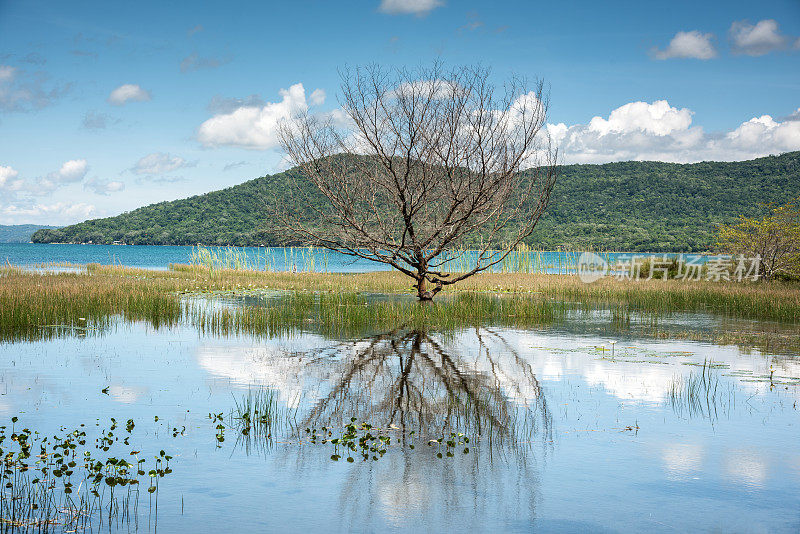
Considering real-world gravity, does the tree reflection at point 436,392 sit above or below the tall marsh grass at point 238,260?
below

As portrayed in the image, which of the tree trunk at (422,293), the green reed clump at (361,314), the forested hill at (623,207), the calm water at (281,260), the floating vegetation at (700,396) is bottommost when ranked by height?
the floating vegetation at (700,396)

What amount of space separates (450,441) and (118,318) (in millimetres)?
13782

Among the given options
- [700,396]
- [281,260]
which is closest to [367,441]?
[700,396]

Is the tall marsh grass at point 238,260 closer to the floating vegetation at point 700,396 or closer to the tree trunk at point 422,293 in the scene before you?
the tree trunk at point 422,293

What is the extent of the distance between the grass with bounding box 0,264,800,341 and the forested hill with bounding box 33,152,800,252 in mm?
58032

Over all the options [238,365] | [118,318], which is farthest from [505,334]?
[118,318]

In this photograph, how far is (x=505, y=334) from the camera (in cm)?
1612

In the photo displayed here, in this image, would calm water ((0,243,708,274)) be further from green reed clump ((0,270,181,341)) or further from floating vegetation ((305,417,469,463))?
floating vegetation ((305,417,469,463))

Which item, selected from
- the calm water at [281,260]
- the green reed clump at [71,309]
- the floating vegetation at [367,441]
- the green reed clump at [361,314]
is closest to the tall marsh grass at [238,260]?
the calm water at [281,260]

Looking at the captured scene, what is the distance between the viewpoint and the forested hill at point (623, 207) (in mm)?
92688

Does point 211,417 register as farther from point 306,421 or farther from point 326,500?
point 326,500

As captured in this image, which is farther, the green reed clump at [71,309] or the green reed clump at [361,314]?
the green reed clump at [361,314]

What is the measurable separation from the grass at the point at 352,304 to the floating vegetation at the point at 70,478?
8.65 m

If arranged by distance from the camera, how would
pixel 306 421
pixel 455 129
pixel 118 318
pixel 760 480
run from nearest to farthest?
pixel 760 480
pixel 306 421
pixel 118 318
pixel 455 129
